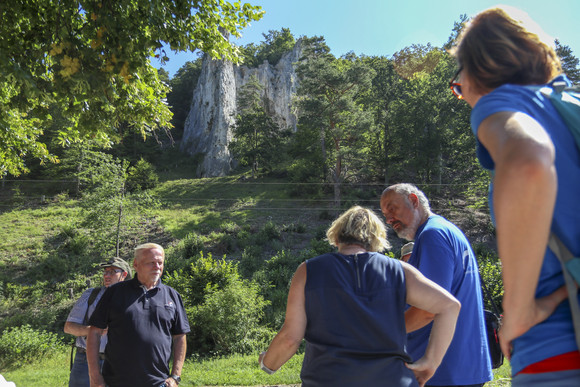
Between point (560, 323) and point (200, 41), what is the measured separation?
6.10m

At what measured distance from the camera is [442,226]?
2.54 metres

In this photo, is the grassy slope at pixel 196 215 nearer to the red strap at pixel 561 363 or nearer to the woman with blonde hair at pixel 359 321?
the woman with blonde hair at pixel 359 321

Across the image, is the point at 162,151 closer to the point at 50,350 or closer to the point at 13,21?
the point at 50,350

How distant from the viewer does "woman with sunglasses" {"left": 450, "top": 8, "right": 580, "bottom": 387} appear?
1.03m

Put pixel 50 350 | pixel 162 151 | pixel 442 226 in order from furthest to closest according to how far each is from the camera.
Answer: pixel 162 151 → pixel 50 350 → pixel 442 226

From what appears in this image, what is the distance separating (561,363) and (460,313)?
146 centimetres

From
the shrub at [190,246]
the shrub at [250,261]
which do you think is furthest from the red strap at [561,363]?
the shrub at [190,246]

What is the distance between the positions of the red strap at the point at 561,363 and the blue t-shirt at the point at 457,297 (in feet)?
4.06

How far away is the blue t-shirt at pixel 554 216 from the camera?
3.61 feet

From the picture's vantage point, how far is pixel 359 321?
203 cm

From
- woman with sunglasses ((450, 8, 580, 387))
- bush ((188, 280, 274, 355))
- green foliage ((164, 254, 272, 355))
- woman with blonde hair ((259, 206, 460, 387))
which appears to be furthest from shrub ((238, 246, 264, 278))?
woman with sunglasses ((450, 8, 580, 387))

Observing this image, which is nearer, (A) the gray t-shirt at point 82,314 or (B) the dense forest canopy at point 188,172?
(A) the gray t-shirt at point 82,314

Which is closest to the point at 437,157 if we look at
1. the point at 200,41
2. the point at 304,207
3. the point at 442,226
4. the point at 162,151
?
the point at 304,207

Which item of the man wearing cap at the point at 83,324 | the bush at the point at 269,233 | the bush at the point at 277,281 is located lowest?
the bush at the point at 277,281
